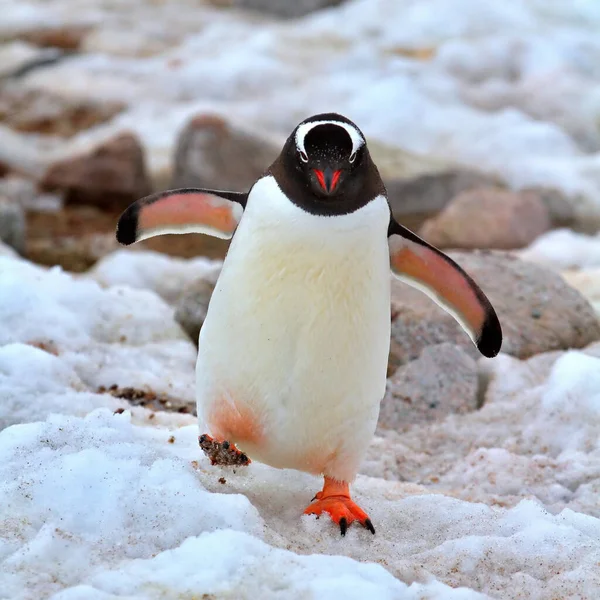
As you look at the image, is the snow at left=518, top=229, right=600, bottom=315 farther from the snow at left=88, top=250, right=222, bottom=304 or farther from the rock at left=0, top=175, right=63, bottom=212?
the rock at left=0, top=175, right=63, bottom=212

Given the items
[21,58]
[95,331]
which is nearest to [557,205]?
[95,331]

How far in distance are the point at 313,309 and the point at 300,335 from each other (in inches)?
3.1

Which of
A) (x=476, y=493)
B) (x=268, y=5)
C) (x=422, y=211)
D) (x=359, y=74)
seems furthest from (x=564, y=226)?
(x=268, y=5)

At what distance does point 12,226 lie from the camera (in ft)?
20.6

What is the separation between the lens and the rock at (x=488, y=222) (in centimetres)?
729

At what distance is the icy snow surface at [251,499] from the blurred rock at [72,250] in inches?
114

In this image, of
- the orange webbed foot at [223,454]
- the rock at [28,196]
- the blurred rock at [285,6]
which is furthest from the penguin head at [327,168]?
the blurred rock at [285,6]

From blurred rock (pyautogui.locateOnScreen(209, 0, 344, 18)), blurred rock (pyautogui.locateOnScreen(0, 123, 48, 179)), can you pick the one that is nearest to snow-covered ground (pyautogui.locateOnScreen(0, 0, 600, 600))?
blurred rock (pyautogui.locateOnScreen(0, 123, 48, 179))

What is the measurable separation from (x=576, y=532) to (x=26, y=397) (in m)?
1.78

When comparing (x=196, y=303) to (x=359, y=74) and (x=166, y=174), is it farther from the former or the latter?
(x=359, y=74)

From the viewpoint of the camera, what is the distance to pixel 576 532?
2295 millimetres

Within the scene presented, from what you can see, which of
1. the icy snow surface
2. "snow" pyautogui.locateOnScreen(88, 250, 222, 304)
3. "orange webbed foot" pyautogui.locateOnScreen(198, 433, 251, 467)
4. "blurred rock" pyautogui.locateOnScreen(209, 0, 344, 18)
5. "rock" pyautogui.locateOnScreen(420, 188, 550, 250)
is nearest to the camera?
the icy snow surface

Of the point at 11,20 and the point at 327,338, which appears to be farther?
the point at 11,20

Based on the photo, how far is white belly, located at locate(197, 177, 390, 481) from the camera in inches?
88.3
